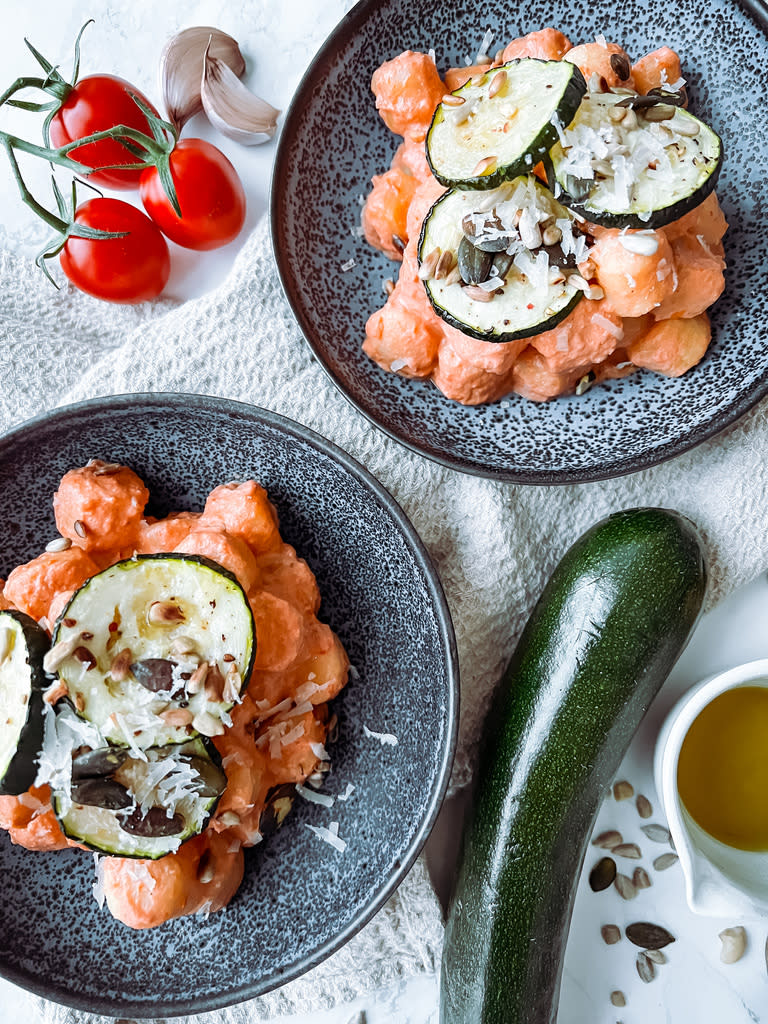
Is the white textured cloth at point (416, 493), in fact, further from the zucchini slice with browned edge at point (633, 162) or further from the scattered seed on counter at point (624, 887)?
the zucchini slice with browned edge at point (633, 162)

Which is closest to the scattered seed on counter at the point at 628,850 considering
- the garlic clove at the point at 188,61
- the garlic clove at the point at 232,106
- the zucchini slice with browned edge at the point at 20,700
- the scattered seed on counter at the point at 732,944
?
the scattered seed on counter at the point at 732,944

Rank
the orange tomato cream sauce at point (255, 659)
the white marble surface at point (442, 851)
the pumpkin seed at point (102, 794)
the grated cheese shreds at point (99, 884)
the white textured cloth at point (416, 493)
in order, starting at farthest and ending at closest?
the white marble surface at point (442, 851)
the white textured cloth at point (416, 493)
the grated cheese shreds at point (99, 884)
the orange tomato cream sauce at point (255, 659)
the pumpkin seed at point (102, 794)

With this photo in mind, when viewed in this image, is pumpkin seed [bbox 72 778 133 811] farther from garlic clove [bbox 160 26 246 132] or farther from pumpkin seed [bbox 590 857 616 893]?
garlic clove [bbox 160 26 246 132]

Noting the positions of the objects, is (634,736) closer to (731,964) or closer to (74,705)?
(731,964)

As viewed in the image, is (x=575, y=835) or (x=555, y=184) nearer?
(x=555, y=184)

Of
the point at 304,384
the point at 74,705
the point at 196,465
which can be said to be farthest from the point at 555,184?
the point at 74,705

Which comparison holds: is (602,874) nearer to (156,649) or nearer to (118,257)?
(156,649)

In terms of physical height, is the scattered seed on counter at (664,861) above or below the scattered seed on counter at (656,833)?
below
